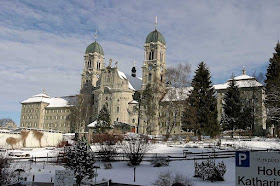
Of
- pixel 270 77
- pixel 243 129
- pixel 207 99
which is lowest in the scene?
pixel 243 129

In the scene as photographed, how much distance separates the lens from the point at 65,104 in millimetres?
103125

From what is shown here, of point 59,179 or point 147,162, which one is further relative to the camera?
point 147,162

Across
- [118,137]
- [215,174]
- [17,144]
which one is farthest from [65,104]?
[215,174]

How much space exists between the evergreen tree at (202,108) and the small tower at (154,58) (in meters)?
32.4

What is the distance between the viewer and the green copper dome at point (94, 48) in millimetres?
100625

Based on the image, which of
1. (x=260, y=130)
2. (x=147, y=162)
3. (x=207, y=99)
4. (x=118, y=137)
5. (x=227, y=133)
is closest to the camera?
(x=147, y=162)

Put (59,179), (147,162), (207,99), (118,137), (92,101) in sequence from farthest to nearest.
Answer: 1. (92,101)
2. (207,99)
3. (118,137)
4. (147,162)
5. (59,179)

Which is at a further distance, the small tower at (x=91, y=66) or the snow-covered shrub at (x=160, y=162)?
the small tower at (x=91, y=66)

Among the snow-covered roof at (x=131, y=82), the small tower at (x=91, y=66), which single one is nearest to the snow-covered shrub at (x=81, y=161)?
the snow-covered roof at (x=131, y=82)

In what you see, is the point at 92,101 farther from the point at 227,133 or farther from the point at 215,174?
the point at 215,174

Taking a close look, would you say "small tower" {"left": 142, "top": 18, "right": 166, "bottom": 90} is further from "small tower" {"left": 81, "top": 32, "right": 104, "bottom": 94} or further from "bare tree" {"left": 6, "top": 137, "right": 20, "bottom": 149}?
"bare tree" {"left": 6, "top": 137, "right": 20, "bottom": 149}

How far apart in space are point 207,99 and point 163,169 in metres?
23.1

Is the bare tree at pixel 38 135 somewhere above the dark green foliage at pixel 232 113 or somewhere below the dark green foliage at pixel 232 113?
below

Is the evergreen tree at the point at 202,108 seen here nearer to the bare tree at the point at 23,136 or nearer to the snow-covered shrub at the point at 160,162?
the snow-covered shrub at the point at 160,162
